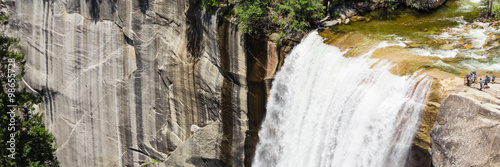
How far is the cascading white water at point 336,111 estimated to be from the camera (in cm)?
1766

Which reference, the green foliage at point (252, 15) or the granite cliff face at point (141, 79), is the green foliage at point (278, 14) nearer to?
the green foliage at point (252, 15)

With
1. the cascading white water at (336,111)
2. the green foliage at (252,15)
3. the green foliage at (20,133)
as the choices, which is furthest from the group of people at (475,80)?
the green foliage at (20,133)

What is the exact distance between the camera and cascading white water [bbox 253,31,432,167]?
1766 cm

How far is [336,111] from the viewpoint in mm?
20062

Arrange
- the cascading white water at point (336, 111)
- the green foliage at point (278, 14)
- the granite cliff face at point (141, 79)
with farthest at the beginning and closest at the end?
the granite cliff face at point (141, 79), the green foliage at point (278, 14), the cascading white water at point (336, 111)

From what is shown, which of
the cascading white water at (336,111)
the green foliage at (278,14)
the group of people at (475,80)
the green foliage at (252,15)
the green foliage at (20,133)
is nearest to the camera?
the group of people at (475,80)

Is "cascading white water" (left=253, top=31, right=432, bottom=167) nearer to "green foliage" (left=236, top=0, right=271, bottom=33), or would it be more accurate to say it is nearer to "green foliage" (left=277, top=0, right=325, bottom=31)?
"green foliage" (left=277, top=0, right=325, bottom=31)

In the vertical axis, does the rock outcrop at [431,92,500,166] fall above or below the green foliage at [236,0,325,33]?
below

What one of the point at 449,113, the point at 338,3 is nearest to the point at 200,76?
the point at 338,3

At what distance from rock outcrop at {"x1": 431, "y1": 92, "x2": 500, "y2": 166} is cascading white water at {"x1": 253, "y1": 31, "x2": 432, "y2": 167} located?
3.31 ft

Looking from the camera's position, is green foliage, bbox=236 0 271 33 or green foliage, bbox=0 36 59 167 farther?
green foliage, bbox=236 0 271 33

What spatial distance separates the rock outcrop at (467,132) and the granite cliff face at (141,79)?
911 cm

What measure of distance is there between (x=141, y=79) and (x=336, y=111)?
13.4 metres

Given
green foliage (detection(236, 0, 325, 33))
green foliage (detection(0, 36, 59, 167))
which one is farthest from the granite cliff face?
green foliage (detection(0, 36, 59, 167))
